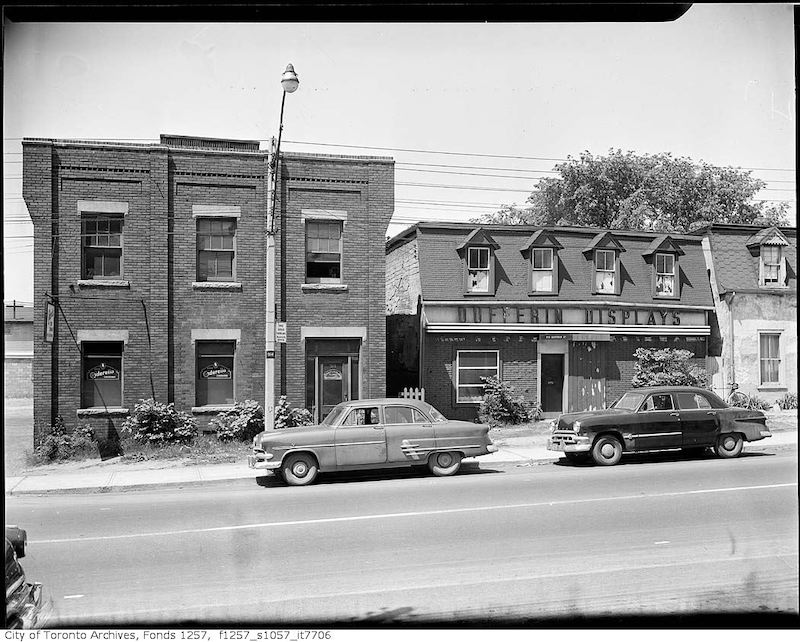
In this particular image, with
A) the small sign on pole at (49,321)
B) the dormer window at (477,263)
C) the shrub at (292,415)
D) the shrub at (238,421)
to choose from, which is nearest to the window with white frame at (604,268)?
the dormer window at (477,263)

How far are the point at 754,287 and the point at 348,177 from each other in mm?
6644

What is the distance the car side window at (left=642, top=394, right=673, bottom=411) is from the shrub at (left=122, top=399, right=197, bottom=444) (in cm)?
771

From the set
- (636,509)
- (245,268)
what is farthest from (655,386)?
(245,268)

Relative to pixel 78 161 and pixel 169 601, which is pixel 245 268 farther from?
pixel 169 601

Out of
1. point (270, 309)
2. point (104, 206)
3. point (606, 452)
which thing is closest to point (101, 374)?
point (104, 206)

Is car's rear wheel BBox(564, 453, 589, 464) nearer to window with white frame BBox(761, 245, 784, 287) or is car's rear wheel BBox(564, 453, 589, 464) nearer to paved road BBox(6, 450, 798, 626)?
paved road BBox(6, 450, 798, 626)

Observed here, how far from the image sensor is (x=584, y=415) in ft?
37.2

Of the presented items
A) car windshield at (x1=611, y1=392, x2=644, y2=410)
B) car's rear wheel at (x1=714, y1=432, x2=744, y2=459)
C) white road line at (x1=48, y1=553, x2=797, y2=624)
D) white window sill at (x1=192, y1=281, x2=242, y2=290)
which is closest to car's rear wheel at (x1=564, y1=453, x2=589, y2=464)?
car windshield at (x1=611, y1=392, x2=644, y2=410)

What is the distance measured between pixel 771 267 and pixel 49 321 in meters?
10.8

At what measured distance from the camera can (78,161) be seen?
9.52 meters

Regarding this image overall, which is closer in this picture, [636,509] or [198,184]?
[636,509]

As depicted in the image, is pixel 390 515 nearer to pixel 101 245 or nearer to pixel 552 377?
pixel 552 377

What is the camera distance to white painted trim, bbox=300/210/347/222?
10.9 m

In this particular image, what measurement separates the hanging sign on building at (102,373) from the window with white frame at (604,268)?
8.14 metres
